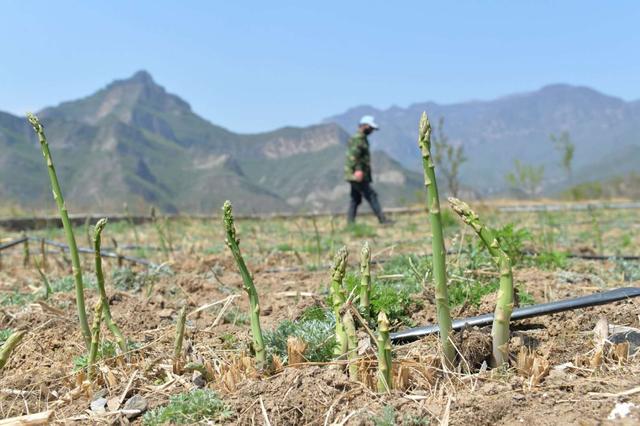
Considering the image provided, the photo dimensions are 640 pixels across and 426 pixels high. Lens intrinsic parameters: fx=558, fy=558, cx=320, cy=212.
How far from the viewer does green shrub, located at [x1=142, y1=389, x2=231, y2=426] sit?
2.04 m

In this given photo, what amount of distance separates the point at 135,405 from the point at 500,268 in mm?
1507

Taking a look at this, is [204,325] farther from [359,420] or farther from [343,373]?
[359,420]

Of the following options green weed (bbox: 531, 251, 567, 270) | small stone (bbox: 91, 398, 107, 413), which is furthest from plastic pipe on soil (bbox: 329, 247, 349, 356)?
green weed (bbox: 531, 251, 567, 270)

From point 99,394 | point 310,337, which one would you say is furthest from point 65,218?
point 310,337

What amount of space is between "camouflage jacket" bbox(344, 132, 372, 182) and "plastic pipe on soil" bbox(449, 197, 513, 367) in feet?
30.4

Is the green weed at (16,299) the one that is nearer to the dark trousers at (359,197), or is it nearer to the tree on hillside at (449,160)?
the dark trousers at (359,197)

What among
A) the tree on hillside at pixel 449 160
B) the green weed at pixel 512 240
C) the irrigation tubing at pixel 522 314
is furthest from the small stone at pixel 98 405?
the tree on hillside at pixel 449 160

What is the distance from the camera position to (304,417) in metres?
2.00

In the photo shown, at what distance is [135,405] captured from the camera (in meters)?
2.19

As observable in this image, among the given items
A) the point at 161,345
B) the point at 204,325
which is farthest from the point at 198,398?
the point at 204,325

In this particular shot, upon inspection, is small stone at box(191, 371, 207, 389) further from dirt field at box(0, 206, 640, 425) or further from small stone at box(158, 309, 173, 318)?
small stone at box(158, 309, 173, 318)

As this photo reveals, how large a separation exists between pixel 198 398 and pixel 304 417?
0.41m

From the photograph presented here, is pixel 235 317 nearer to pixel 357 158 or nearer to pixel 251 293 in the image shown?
pixel 251 293

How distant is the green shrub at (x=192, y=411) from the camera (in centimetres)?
204
